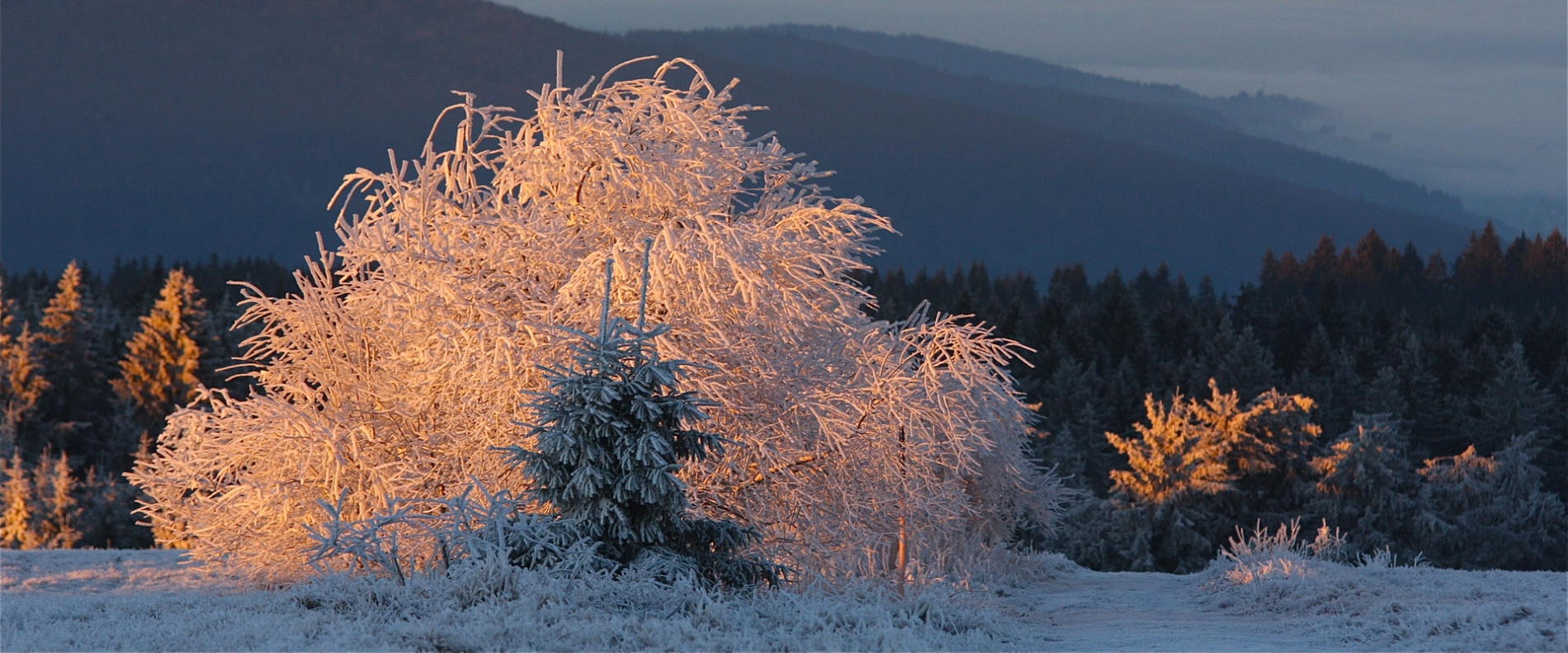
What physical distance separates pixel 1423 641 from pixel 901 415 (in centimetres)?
539

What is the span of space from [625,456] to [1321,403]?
2015 inches

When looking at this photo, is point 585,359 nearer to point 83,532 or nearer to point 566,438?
point 566,438

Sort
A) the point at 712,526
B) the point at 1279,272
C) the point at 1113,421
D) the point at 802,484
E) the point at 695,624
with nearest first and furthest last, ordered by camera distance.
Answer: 1. the point at 695,624
2. the point at 712,526
3. the point at 802,484
4. the point at 1113,421
5. the point at 1279,272

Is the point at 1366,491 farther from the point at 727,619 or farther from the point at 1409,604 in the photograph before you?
the point at 727,619

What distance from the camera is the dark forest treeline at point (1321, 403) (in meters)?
41.1

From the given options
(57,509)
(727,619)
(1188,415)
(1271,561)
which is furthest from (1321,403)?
(727,619)

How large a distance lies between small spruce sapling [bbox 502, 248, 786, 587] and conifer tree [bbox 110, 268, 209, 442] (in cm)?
5181

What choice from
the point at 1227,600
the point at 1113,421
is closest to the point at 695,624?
the point at 1227,600

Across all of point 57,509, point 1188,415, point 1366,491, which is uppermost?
point 1188,415

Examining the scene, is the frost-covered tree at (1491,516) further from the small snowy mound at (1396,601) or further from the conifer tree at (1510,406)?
the small snowy mound at (1396,601)

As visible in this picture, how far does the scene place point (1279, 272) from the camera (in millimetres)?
113750

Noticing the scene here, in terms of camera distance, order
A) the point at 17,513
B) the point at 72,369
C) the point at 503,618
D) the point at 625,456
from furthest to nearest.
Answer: the point at 72,369 < the point at 17,513 < the point at 625,456 < the point at 503,618

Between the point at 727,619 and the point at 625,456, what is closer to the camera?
the point at 727,619

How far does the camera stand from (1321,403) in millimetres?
54969
